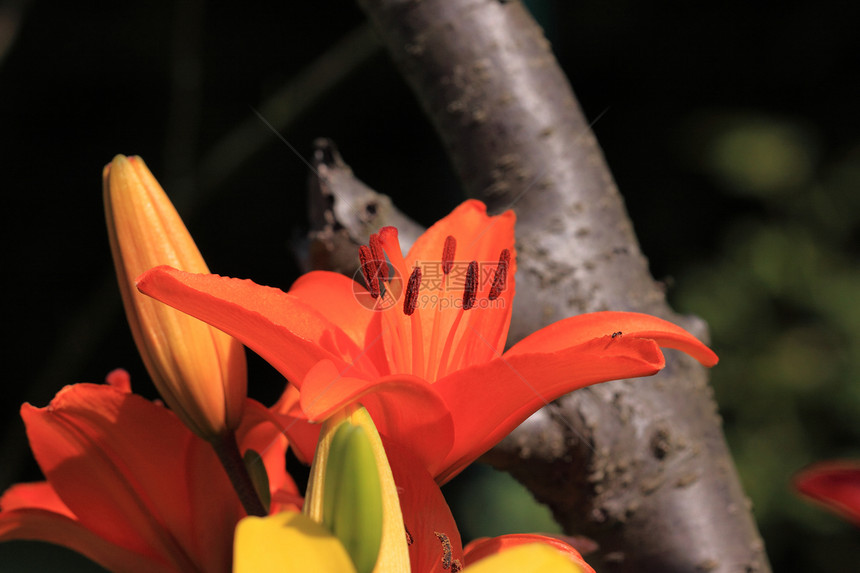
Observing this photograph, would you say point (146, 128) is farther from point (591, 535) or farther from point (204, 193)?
point (591, 535)

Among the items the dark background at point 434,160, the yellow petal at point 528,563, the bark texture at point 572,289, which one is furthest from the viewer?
the dark background at point 434,160

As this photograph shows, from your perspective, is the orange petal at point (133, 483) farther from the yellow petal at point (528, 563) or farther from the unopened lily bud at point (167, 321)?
the yellow petal at point (528, 563)

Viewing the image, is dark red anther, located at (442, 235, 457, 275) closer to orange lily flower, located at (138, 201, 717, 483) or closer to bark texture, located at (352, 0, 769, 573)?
orange lily flower, located at (138, 201, 717, 483)

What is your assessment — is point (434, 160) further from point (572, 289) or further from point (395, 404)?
point (395, 404)

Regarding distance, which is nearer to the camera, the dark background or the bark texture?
the bark texture

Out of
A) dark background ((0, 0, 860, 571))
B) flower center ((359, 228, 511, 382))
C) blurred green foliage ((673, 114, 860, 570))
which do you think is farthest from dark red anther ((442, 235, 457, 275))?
blurred green foliage ((673, 114, 860, 570))

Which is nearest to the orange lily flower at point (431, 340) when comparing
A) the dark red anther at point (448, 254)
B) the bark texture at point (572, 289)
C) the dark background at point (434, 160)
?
the dark red anther at point (448, 254)

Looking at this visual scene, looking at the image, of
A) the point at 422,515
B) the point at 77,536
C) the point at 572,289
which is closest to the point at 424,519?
the point at 422,515

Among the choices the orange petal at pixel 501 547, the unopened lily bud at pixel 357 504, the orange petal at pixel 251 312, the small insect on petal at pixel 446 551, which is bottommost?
the orange petal at pixel 501 547
